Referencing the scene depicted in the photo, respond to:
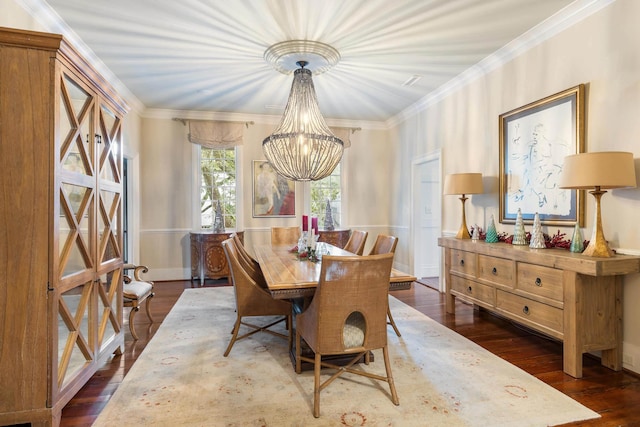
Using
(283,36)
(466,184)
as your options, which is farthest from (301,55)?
(466,184)

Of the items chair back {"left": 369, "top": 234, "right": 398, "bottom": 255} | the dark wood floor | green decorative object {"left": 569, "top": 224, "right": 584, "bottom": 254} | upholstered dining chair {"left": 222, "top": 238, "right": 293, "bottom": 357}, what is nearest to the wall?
green decorative object {"left": 569, "top": 224, "right": 584, "bottom": 254}

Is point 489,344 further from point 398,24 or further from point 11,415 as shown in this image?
point 11,415

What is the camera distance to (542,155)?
10.6ft

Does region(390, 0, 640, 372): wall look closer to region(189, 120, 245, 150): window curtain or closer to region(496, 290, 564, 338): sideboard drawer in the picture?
A: region(496, 290, 564, 338): sideboard drawer

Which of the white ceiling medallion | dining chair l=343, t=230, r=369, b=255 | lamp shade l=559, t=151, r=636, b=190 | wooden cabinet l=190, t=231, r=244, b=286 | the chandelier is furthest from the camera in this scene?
wooden cabinet l=190, t=231, r=244, b=286

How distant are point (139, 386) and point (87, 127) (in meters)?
1.77

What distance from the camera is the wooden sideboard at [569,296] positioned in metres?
2.37

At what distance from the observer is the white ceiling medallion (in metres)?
3.33

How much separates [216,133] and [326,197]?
2.25m

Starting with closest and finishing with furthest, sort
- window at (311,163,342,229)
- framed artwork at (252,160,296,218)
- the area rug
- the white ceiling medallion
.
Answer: the area rug, the white ceiling medallion, framed artwork at (252,160,296,218), window at (311,163,342,229)

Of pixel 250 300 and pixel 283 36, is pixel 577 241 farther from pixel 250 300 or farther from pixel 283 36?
pixel 283 36

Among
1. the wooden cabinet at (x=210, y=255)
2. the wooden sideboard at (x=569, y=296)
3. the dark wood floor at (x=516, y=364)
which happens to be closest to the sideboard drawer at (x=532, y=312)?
the wooden sideboard at (x=569, y=296)

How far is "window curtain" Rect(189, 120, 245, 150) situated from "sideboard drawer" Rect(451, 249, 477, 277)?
3926 mm

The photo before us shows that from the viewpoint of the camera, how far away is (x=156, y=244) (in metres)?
5.63
